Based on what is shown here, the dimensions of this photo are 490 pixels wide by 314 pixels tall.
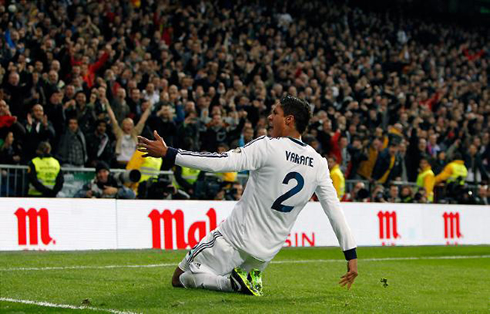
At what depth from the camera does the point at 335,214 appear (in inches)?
308

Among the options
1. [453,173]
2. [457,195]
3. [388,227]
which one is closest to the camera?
[388,227]

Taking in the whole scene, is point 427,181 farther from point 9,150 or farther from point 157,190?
point 9,150

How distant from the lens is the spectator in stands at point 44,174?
49.2 feet

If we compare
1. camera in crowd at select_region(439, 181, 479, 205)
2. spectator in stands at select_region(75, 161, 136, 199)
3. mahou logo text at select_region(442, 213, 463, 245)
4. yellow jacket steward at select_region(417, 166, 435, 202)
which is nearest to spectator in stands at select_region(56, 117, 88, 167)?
spectator in stands at select_region(75, 161, 136, 199)

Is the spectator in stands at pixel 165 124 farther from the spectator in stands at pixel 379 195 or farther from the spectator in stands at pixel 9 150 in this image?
the spectator in stands at pixel 379 195

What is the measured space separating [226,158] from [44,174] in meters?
8.49

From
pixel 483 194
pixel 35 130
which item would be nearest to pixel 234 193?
pixel 35 130

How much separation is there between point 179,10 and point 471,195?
31.7 feet

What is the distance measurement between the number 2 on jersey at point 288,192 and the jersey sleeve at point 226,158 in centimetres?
29

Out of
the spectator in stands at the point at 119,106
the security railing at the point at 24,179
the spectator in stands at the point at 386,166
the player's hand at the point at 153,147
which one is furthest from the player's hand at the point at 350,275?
the spectator in stands at the point at 386,166

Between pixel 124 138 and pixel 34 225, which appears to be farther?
pixel 124 138

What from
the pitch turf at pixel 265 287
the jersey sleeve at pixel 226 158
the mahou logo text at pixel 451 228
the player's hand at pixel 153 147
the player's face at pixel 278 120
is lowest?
the mahou logo text at pixel 451 228

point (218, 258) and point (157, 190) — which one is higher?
point (157, 190)

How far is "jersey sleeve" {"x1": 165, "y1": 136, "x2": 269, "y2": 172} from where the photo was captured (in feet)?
23.0
